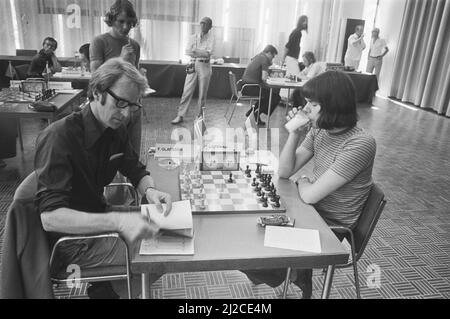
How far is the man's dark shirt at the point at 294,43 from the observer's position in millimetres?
7367

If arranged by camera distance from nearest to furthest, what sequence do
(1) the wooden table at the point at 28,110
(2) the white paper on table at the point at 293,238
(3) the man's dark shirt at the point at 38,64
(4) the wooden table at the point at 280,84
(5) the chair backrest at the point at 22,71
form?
(2) the white paper on table at the point at 293,238 → (1) the wooden table at the point at 28,110 → (3) the man's dark shirt at the point at 38,64 → (5) the chair backrest at the point at 22,71 → (4) the wooden table at the point at 280,84

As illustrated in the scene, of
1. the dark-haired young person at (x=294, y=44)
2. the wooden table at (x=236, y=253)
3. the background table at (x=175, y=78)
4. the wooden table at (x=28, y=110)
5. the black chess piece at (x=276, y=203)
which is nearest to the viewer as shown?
the wooden table at (x=236, y=253)

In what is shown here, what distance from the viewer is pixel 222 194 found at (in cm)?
173

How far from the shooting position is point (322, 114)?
1783 millimetres

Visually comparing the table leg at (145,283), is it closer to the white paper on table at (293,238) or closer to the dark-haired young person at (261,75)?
Answer: the white paper on table at (293,238)

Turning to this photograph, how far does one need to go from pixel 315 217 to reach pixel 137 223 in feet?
2.29

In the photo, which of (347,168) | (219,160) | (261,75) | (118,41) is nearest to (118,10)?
(118,41)

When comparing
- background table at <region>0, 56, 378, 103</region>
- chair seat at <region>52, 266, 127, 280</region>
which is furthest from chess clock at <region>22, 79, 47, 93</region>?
background table at <region>0, 56, 378, 103</region>

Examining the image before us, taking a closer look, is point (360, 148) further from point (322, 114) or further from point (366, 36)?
point (366, 36)

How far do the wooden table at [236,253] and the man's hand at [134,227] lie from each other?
8 cm

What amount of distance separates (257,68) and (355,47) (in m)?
4.51

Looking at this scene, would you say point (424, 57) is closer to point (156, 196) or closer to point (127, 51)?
point (127, 51)

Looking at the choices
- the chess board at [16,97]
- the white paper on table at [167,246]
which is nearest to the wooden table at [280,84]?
the chess board at [16,97]

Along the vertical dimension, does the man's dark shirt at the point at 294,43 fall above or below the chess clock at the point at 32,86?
above
